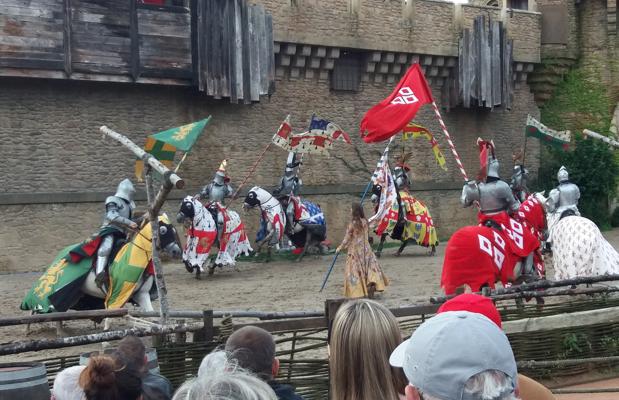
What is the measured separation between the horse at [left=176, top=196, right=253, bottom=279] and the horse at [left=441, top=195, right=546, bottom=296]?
258 inches

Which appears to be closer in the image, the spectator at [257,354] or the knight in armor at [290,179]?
the spectator at [257,354]

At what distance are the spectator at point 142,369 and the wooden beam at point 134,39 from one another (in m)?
15.3

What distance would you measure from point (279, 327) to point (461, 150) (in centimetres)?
1949

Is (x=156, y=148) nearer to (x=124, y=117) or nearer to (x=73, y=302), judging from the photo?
(x=73, y=302)

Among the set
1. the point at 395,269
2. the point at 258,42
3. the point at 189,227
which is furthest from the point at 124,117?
the point at 395,269

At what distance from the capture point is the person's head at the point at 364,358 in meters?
2.86

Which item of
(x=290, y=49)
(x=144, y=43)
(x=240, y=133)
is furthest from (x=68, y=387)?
(x=290, y=49)

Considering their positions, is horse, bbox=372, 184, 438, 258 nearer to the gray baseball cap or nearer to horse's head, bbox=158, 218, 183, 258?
horse's head, bbox=158, 218, 183, 258

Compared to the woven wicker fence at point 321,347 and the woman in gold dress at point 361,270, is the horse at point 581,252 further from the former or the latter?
the woman in gold dress at point 361,270

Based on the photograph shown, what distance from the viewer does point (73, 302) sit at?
9828 millimetres

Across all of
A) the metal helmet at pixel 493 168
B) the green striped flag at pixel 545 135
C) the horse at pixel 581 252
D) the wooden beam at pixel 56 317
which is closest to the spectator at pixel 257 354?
the wooden beam at pixel 56 317

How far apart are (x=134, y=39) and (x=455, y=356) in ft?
56.7

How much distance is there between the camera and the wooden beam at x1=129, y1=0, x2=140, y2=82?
1845 centimetres

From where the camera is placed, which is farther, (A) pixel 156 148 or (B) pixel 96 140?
(B) pixel 96 140
